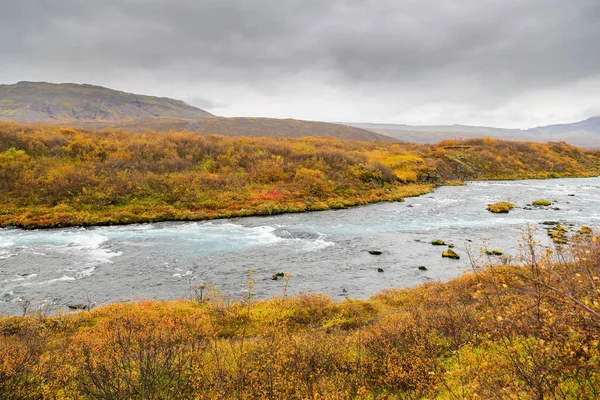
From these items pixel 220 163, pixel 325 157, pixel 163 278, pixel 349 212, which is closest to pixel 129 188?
pixel 220 163

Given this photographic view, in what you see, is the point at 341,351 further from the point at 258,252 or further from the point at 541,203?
the point at 541,203

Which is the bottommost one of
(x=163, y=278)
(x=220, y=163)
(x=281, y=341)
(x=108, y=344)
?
(x=163, y=278)

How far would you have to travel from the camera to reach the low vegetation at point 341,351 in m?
5.84

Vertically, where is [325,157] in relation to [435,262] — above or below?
above

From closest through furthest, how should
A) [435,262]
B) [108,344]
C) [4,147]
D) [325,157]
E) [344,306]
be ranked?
1. [108,344]
2. [344,306]
3. [435,262]
4. [4,147]
5. [325,157]

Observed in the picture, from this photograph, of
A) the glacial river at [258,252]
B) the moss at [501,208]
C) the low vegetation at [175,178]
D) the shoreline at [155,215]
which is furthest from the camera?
the moss at [501,208]

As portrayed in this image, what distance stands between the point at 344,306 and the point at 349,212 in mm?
28668

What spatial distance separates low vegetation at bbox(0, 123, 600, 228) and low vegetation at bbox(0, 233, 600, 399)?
28247 mm

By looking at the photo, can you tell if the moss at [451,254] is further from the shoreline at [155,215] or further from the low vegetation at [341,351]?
the shoreline at [155,215]

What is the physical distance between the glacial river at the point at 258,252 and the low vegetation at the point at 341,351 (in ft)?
17.3

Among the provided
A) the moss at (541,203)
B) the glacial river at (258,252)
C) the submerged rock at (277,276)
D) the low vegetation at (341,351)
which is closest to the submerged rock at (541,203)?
the moss at (541,203)

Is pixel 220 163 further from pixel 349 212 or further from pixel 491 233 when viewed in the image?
pixel 491 233

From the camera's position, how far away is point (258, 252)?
28.2m

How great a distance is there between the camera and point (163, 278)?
23062 mm
